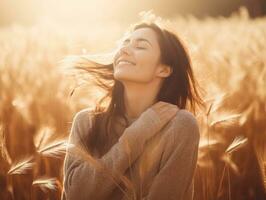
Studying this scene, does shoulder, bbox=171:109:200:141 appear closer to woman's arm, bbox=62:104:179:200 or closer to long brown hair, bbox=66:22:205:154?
woman's arm, bbox=62:104:179:200

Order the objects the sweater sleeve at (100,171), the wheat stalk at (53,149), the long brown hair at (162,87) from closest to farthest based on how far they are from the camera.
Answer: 1. the sweater sleeve at (100,171)
2. the wheat stalk at (53,149)
3. the long brown hair at (162,87)

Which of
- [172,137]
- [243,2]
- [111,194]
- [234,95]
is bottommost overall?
[243,2]

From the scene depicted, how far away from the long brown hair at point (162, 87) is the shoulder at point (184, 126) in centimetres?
17

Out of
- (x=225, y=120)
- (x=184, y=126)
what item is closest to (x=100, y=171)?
(x=184, y=126)

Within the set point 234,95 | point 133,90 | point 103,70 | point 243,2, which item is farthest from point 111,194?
point 243,2

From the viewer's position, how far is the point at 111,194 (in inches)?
86.4

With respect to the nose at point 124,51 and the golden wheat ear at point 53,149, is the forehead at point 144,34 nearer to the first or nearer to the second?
Result: the nose at point 124,51

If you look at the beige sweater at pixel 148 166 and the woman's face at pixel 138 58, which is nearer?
the beige sweater at pixel 148 166

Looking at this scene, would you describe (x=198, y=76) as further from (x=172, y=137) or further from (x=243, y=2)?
(x=243, y=2)

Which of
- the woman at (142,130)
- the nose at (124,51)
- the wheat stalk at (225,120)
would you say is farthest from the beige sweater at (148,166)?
the wheat stalk at (225,120)

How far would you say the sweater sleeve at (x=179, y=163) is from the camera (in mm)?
2121

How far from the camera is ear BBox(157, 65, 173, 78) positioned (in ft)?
7.69

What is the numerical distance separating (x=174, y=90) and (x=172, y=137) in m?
0.28

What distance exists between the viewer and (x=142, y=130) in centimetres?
216
